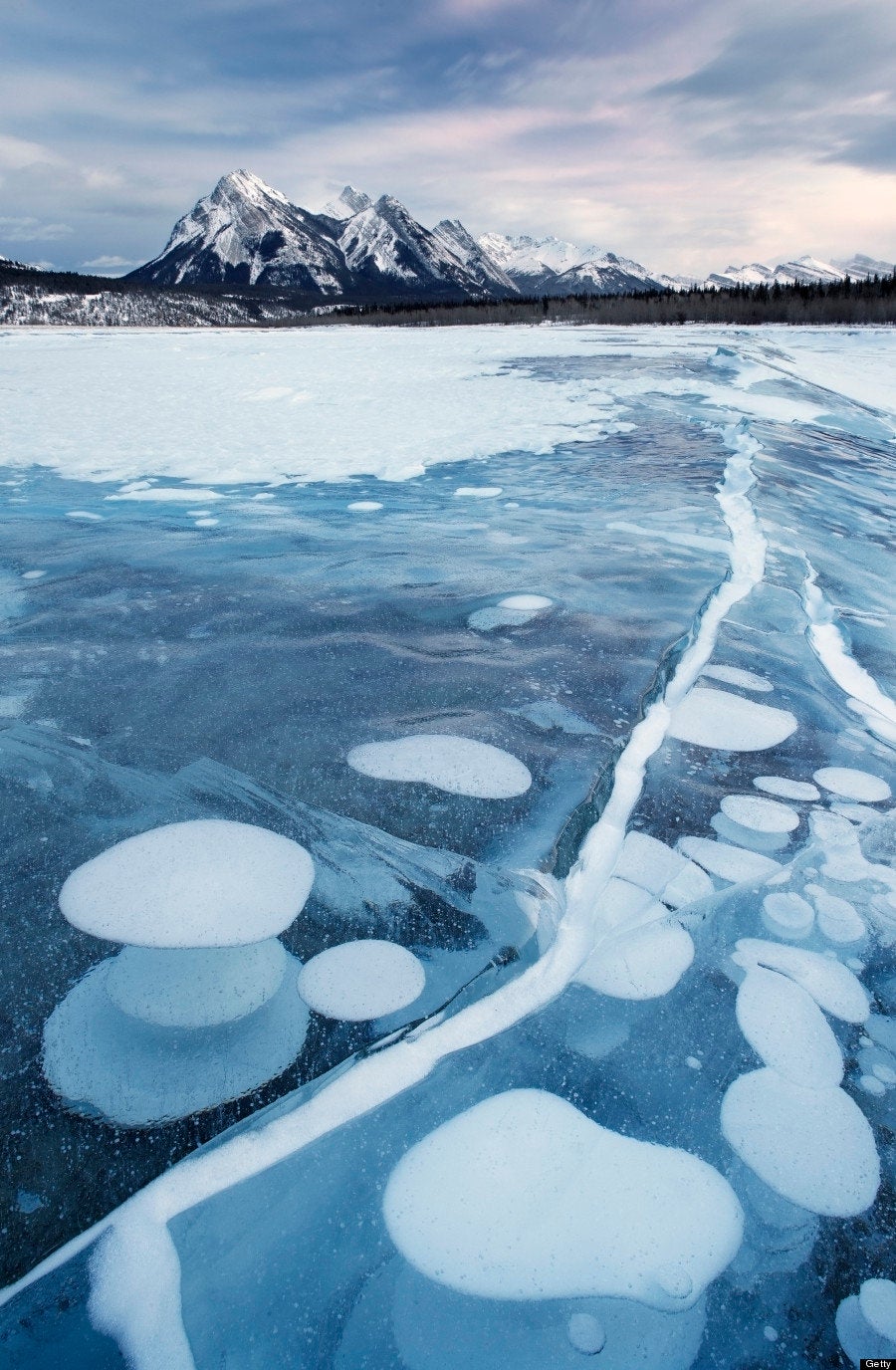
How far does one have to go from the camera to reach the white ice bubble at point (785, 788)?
1.46m

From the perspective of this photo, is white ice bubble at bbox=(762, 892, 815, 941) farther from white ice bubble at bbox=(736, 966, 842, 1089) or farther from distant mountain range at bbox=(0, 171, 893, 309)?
distant mountain range at bbox=(0, 171, 893, 309)

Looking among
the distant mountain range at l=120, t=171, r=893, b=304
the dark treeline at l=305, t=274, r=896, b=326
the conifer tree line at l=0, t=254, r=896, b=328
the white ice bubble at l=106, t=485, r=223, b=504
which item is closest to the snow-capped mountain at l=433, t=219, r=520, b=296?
the distant mountain range at l=120, t=171, r=893, b=304

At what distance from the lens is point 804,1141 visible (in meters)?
0.84

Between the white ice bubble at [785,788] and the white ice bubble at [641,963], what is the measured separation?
1.59ft

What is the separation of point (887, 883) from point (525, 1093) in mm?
774

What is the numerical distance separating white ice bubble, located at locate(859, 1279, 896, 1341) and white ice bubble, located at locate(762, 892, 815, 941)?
46 cm

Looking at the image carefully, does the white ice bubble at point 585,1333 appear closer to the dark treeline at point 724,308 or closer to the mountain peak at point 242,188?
the dark treeline at point 724,308

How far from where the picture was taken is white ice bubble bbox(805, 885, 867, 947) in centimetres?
112

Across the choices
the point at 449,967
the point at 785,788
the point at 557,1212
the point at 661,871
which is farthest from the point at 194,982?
the point at 785,788

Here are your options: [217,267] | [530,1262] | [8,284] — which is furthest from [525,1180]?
[217,267]

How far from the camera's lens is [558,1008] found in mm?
1004

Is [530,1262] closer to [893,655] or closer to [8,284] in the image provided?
[893,655]

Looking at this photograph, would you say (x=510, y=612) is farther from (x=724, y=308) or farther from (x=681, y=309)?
(x=681, y=309)

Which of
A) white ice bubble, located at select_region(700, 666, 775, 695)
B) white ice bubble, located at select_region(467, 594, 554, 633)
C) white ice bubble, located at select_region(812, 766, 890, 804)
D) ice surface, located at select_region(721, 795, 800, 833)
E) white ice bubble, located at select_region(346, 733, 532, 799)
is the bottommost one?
ice surface, located at select_region(721, 795, 800, 833)
